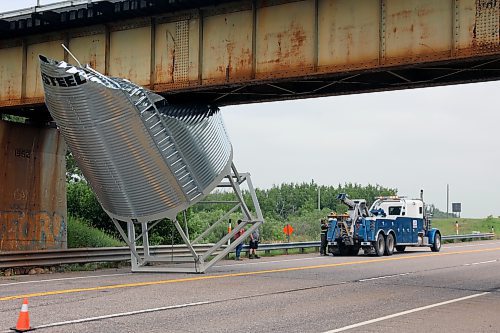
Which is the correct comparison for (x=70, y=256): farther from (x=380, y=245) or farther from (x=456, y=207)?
(x=456, y=207)

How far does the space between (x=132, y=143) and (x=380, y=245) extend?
15.8 m

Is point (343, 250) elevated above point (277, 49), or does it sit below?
below

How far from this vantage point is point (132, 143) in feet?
59.4

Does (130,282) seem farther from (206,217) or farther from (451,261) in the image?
(206,217)

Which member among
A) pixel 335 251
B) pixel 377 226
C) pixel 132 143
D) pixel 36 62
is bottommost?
pixel 335 251

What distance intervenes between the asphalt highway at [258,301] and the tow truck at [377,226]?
28.4ft

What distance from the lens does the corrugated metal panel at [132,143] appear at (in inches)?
682

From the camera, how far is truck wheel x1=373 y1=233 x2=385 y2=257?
3034 cm

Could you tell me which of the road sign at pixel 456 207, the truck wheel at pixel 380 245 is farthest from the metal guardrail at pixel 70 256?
the road sign at pixel 456 207

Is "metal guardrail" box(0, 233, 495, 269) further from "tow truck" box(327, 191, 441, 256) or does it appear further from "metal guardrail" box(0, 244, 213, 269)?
"tow truck" box(327, 191, 441, 256)

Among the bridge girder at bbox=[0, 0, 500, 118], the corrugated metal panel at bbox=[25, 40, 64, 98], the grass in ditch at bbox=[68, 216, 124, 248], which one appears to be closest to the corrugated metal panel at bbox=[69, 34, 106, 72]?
the bridge girder at bbox=[0, 0, 500, 118]

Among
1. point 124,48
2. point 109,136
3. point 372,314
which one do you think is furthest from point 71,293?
point 124,48

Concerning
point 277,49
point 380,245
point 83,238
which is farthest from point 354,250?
point 277,49

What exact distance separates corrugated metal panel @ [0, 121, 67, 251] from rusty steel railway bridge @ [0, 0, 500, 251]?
0.04 meters
